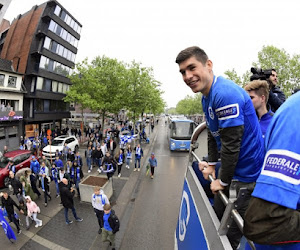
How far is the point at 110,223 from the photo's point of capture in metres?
5.58

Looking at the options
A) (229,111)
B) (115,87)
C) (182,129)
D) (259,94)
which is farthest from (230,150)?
(115,87)

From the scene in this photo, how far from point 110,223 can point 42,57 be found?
27767 mm

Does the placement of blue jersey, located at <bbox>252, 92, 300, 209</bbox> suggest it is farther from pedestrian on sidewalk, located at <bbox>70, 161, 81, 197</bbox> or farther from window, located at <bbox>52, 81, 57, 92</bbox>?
window, located at <bbox>52, 81, 57, 92</bbox>

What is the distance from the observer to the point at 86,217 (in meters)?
7.69

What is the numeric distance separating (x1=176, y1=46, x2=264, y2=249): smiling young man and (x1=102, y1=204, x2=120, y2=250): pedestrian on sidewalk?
4435 millimetres

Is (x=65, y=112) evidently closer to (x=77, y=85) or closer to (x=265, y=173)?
(x=77, y=85)

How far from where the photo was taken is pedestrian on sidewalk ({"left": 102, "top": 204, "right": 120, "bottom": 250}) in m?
5.54

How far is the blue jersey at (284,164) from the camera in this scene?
0.73 meters

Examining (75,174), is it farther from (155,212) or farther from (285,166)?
(285,166)

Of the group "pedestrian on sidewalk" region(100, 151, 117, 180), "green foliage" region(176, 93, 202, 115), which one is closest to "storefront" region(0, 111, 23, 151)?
"pedestrian on sidewalk" region(100, 151, 117, 180)

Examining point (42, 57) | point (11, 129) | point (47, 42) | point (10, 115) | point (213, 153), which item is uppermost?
point (47, 42)

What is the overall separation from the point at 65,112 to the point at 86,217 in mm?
28599

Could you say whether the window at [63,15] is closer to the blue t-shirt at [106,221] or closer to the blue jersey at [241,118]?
the blue t-shirt at [106,221]

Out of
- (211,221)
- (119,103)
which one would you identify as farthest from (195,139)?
(119,103)
